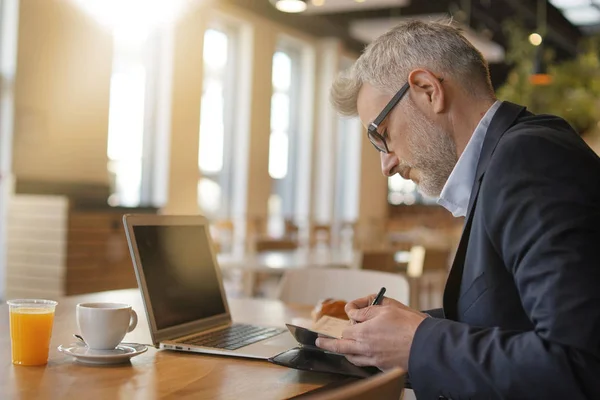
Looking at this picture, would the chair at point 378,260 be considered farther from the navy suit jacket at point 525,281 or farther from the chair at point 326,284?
the navy suit jacket at point 525,281

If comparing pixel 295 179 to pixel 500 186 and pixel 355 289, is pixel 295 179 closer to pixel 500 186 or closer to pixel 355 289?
pixel 355 289

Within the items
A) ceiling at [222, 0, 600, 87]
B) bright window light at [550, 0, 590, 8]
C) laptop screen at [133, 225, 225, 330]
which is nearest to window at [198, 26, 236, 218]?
ceiling at [222, 0, 600, 87]

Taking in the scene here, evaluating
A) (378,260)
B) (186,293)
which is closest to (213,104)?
(378,260)

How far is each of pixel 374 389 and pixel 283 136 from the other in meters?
9.32

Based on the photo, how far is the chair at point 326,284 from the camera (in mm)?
2355

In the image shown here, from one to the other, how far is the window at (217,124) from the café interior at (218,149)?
2cm

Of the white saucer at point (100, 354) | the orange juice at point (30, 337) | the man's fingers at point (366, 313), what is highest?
the man's fingers at point (366, 313)

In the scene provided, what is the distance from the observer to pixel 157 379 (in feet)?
3.73

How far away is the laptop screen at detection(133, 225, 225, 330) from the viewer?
4.75 ft

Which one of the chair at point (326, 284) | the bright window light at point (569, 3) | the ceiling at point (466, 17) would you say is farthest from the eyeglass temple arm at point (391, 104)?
the bright window light at point (569, 3)

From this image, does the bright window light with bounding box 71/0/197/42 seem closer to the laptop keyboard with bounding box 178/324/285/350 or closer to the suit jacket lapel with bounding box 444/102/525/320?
the laptop keyboard with bounding box 178/324/285/350

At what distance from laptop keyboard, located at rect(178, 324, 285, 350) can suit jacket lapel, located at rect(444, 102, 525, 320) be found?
0.42m

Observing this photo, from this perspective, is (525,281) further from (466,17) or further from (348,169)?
(348,169)

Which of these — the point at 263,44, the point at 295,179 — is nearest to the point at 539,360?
the point at 263,44
